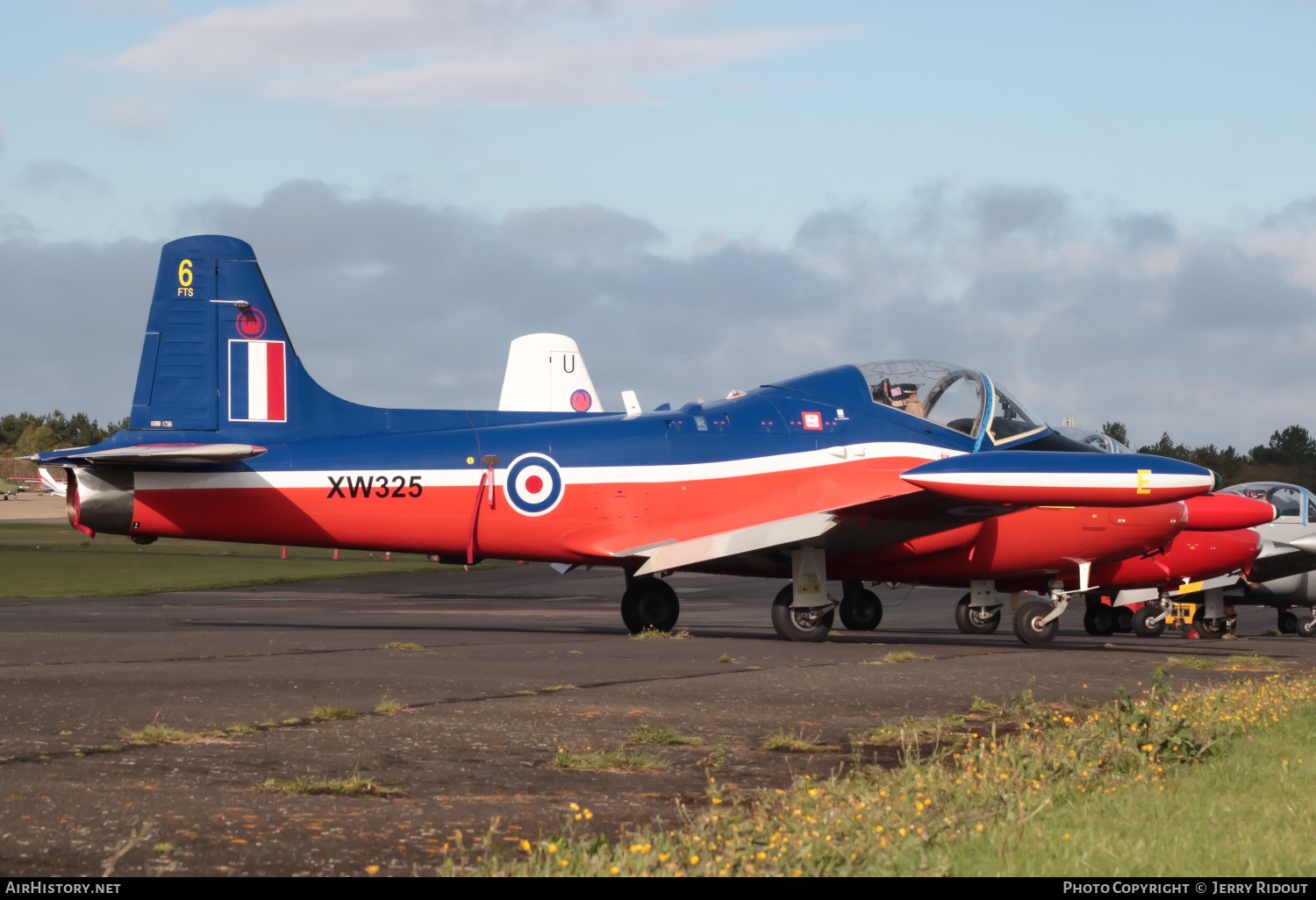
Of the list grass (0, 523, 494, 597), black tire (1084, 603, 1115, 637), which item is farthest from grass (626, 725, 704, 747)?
black tire (1084, 603, 1115, 637)

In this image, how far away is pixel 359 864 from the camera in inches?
160

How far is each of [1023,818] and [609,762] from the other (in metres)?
2.21

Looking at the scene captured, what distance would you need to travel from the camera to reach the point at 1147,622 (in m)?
22.6

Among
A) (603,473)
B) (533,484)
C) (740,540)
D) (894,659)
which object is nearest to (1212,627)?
(740,540)

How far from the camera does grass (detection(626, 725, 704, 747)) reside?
270 inches

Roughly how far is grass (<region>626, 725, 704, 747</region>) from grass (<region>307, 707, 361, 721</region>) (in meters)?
1.78

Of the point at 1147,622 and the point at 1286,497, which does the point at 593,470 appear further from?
the point at 1286,497

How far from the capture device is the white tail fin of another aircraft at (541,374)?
90.0 feet

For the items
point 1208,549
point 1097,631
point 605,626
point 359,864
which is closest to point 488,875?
point 359,864

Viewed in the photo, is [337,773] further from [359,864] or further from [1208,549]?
[1208,549]

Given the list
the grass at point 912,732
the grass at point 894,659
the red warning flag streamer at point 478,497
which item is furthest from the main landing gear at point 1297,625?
the grass at point 912,732

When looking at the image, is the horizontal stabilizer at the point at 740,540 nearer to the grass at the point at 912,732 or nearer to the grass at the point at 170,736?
the grass at the point at 912,732

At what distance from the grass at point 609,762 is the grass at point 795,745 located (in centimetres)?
79
